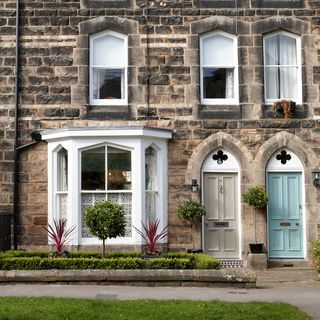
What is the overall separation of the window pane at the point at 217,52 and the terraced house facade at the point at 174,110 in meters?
0.03

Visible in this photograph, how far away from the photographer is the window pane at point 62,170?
17.4 m

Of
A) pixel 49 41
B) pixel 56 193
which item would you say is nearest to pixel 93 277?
pixel 56 193

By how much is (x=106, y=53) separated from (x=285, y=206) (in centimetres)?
624

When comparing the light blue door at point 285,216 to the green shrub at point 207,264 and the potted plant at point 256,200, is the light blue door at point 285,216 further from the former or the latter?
the green shrub at point 207,264

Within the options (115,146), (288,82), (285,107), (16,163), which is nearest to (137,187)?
(115,146)

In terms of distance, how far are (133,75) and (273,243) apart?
5742mm

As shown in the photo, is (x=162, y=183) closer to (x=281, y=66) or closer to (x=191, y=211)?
(x=191, y=211)

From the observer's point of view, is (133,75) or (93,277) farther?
(133,75)

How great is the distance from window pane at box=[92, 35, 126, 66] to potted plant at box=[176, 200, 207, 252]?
4.14 metres

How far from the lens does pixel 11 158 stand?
17453 millimetres

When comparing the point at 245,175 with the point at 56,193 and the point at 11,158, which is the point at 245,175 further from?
the point at 11,158

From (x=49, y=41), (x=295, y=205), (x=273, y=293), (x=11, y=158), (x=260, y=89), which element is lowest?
(x=273, y=293)

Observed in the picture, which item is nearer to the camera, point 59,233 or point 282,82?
point 59,233

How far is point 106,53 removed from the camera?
1795 cm
